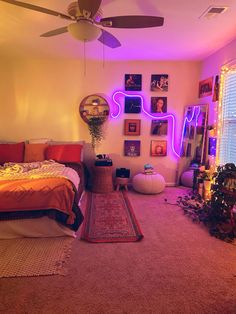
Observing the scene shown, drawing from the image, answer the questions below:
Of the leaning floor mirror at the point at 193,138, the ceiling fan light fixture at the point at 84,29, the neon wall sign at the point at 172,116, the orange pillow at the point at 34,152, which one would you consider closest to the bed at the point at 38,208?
the orange pillow at the point at 34,152

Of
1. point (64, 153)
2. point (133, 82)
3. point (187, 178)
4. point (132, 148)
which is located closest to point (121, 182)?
point (132, 148)

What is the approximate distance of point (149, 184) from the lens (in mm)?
4125

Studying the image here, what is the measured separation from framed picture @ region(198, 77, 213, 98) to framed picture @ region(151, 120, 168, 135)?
85 centimetres

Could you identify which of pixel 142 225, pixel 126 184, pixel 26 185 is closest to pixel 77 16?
pixel 26 185

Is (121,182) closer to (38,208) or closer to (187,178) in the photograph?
(187,178)

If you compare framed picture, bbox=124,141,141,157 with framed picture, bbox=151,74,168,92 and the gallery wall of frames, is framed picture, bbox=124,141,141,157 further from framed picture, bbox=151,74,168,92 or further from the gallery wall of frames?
framed picture, bbox=151,74,168,92

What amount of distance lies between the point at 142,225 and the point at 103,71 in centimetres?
303

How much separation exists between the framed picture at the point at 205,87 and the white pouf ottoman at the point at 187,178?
148 cm

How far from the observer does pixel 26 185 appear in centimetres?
260

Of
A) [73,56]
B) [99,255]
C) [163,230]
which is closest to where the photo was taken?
[99,255]

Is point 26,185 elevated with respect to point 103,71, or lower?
lower

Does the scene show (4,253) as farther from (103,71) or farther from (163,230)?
(103,71)

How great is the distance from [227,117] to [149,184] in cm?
166

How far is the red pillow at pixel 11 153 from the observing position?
3.98 meters
